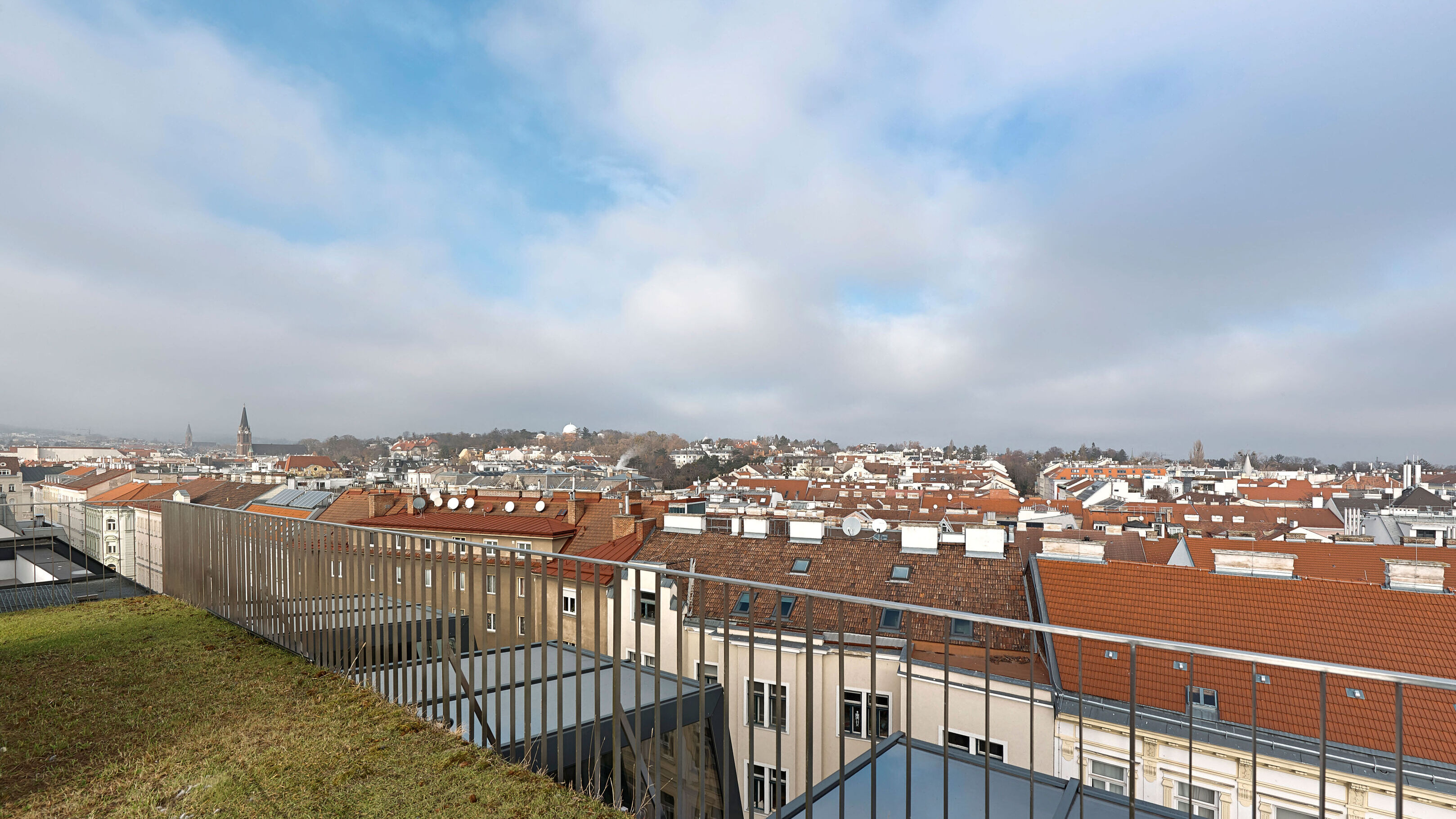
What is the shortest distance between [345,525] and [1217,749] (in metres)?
5.47

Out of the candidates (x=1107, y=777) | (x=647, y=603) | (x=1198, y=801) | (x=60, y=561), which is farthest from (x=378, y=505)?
(x=1198, y=801)

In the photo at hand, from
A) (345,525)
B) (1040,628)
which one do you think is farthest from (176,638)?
(1040,628)

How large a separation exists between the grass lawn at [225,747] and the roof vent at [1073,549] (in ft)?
47.9

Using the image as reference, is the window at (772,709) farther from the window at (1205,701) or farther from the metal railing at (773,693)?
the window at (1205,701)

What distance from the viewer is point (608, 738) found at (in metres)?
3.45

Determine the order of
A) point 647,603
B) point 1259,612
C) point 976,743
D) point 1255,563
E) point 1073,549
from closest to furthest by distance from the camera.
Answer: point 647,603, point 976,743, point 1259,612, point 1255,563, point 1073,549

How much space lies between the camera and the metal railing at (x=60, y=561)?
7621 millimetres

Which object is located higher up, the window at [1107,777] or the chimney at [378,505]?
the window at [1107,777]

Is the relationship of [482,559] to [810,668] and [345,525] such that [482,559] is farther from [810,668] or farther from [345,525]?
[810,668]

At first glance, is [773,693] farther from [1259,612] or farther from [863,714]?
[1259,612]

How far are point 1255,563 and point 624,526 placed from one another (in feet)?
55.1

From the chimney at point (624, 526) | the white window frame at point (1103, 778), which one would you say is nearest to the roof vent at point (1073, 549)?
the chimney at point (624, 526)

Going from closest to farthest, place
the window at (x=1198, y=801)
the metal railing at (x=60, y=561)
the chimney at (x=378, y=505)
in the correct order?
the window at (x=1198, y=801)
the metal railing at (x=60, y=561)
the chimney at (x=378, y=505)

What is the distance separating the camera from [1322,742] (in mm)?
2004
